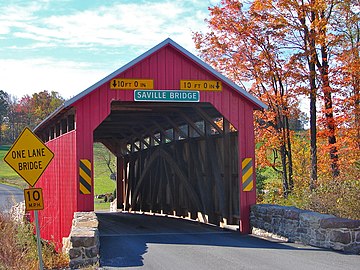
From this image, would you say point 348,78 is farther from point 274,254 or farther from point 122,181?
point 122,181

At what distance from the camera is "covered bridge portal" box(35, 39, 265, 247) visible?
45.3 feet

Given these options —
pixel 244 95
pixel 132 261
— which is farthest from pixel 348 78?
pixel 132 261

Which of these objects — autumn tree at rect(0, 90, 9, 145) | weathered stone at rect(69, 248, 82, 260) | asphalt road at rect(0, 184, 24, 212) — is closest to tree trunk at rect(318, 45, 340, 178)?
asphalt road at rect(0, 184, 24, 212)

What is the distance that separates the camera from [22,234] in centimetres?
1217

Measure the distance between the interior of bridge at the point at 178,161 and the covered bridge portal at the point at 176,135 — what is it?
34 mm

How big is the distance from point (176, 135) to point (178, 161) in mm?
1330

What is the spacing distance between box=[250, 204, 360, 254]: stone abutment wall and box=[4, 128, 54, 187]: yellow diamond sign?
5400 millimetres

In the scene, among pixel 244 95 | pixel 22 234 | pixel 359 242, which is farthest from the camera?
pixel 244 95

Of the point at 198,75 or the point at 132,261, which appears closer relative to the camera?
the point at 132,261

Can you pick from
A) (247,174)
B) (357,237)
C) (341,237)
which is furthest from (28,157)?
(247,174)

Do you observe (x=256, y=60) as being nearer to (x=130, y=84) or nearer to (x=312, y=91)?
(x=312, y=91)

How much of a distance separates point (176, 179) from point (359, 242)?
1103 centimetres

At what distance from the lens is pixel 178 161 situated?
20.3 metres

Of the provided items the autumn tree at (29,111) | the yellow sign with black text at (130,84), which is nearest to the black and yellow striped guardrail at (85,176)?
the yellow sign with black text at (130,84)
